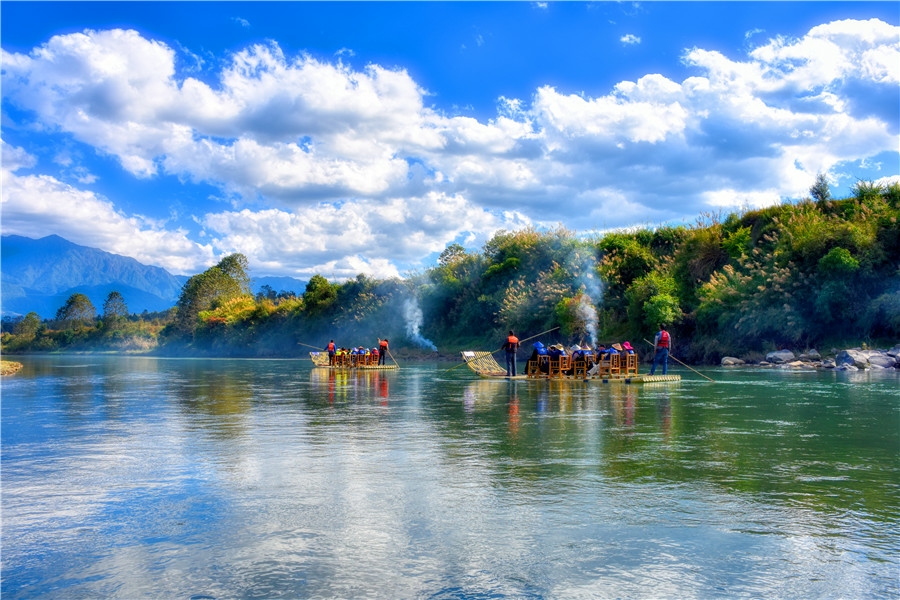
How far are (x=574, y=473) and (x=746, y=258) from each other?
142 ft

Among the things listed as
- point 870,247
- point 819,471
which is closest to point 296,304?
point 870,247

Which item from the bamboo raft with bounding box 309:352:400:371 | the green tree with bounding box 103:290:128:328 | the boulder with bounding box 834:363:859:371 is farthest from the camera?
the green tree with bounding box 103:290:128:328

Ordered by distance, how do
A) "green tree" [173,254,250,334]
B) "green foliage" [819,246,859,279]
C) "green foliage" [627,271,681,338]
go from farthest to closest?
"green tree" [173,254,250,334] → "green foliage" [627,271,681,338] → "green foliage" [819,246,859,279]

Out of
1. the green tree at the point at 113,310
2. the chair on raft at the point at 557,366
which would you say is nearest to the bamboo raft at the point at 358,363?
the chair on raft at the point at 557,366

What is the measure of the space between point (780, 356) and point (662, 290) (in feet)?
38.0

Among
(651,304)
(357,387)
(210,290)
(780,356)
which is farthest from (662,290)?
(210,290)

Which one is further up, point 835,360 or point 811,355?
point 811,355

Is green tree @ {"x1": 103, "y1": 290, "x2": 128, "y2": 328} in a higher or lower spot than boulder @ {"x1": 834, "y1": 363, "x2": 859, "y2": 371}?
higher

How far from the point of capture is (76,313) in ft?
529

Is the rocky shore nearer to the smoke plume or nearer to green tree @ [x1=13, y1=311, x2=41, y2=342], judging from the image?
the smoke plume

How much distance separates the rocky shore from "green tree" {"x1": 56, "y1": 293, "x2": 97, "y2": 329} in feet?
498

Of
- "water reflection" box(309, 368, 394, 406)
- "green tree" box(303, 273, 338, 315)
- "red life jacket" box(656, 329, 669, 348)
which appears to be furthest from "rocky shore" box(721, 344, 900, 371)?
"green tree" box(303, 273, 338, 315)

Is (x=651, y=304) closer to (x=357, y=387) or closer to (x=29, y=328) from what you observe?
(x=357, y=387)

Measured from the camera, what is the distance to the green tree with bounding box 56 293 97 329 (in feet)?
525
